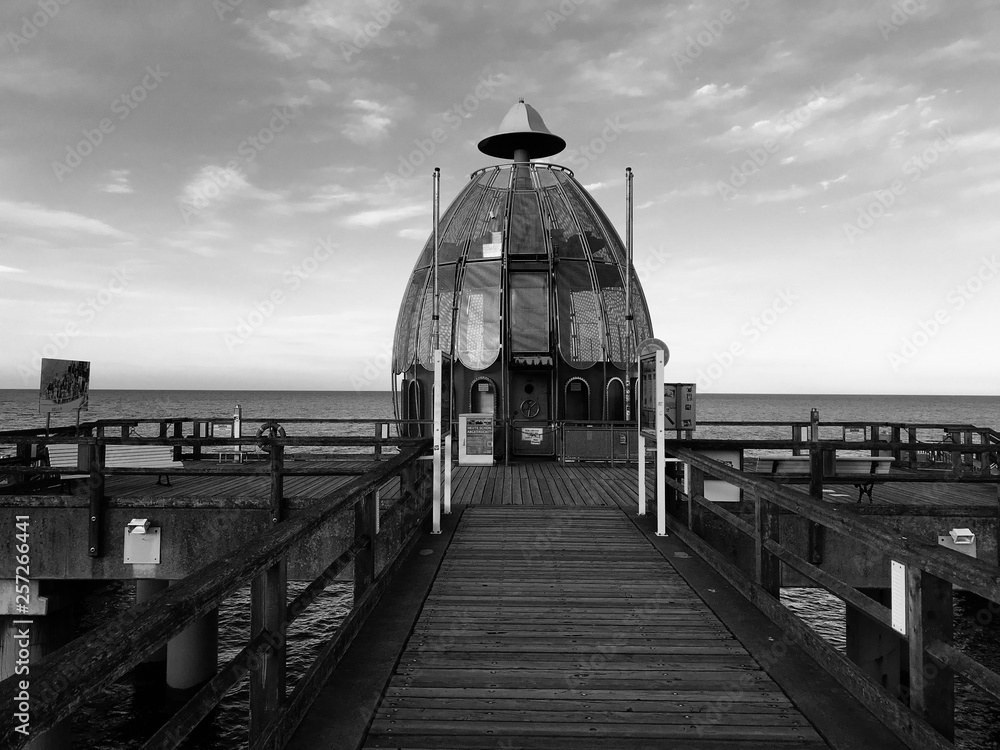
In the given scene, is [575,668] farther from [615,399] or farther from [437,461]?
[615,399]

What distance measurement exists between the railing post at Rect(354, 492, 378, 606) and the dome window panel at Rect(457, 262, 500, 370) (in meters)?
14.1

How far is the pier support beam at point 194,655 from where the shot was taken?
10.6 meters

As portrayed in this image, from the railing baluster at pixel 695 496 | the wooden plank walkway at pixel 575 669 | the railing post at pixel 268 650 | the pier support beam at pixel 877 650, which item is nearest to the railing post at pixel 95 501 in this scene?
the wooden plank walkway at pixel 575 669

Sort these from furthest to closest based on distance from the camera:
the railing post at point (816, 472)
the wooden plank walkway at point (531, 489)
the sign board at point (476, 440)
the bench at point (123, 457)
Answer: the sign board at point (476, 440) → the bench at point (123, 457) → the wooden plank walkway at point (531, 489) → the railing post at point (816, 472)

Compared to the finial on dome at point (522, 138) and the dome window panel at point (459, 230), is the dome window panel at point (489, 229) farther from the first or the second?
the finial on dome at point (522, 138)

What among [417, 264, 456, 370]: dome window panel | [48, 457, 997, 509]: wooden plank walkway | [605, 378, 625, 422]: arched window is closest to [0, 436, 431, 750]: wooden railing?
[48, 457, 997, 509]: wooden plank walkway

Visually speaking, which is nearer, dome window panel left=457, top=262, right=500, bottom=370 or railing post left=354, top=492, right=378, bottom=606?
railing post left=354, top=492, right=378, bottom=606

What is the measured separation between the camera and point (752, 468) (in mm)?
12781

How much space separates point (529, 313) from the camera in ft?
63.7

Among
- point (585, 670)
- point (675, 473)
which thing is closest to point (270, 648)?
point (585, 670)

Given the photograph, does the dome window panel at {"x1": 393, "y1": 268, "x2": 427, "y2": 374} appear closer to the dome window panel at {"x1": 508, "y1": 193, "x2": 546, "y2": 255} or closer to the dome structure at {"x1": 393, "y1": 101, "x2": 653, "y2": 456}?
the dome structure at {"x1": 393, "y1": 101, "x2": 653, "y2": 456}

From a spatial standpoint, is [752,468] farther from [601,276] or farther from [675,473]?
[601,276]

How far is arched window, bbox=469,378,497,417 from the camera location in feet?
63.7

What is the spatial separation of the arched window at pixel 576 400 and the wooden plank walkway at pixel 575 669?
1259 cm
